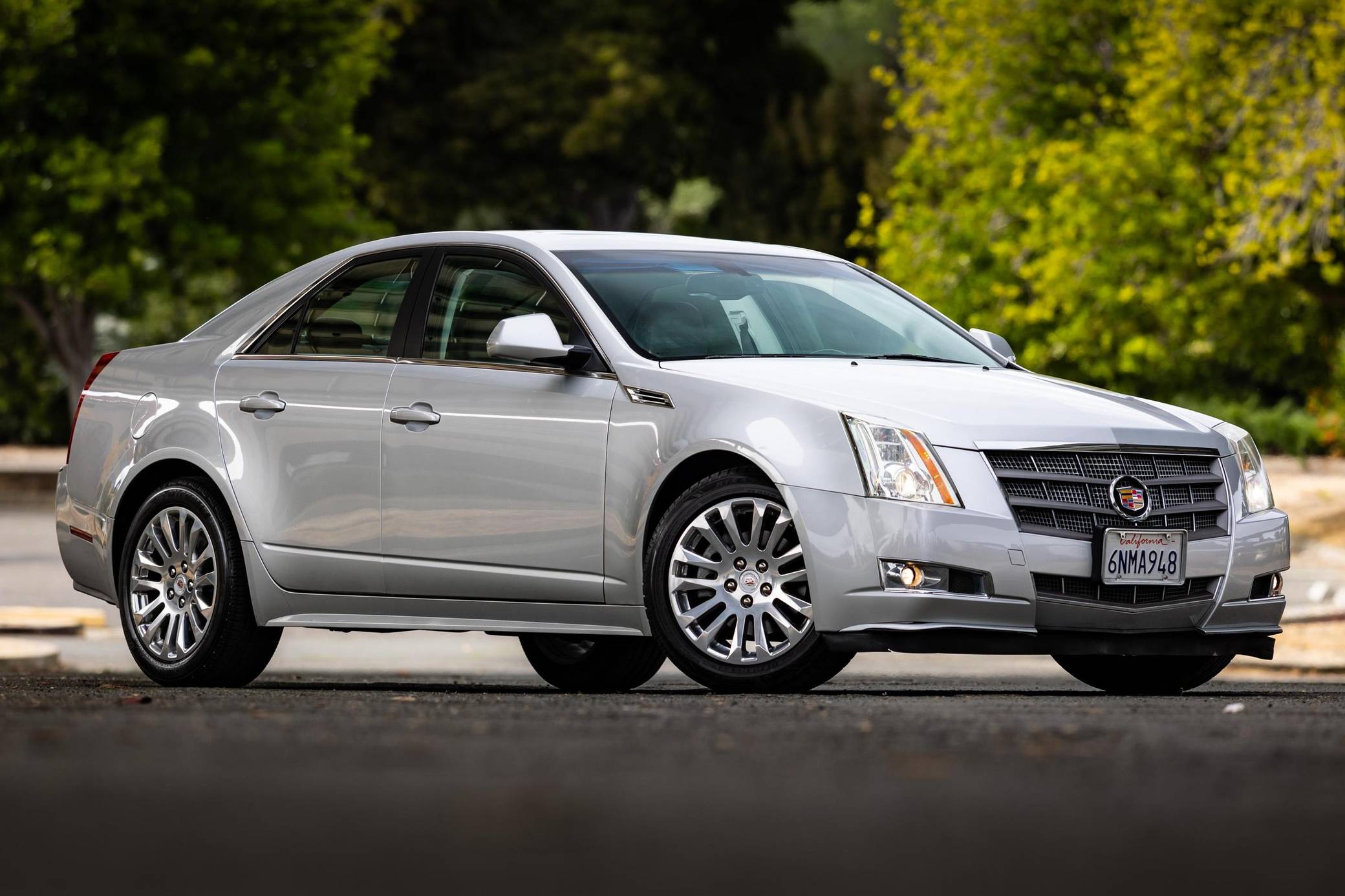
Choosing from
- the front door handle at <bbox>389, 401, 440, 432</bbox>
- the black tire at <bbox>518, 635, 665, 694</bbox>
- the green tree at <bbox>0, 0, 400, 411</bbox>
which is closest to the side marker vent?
the front door handle at <bbox>389, 401, 440, 432</bbox>

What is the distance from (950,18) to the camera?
116ft

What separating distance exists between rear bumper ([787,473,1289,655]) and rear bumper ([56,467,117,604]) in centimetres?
337

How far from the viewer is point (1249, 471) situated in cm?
865

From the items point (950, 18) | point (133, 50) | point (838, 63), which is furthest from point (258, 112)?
point (838, 63)

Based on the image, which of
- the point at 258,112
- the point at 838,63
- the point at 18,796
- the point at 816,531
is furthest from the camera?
the point at 838,63

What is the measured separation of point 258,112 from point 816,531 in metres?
26.7

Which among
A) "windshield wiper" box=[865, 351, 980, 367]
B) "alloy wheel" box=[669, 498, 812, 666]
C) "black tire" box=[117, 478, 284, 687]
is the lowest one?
"black tire" box=[117, 478, 284, 687]

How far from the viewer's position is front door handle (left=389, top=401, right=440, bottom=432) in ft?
28.6

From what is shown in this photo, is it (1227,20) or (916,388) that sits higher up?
(1227,20)

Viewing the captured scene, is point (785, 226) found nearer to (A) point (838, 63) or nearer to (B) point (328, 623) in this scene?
(A) point (838, 63)

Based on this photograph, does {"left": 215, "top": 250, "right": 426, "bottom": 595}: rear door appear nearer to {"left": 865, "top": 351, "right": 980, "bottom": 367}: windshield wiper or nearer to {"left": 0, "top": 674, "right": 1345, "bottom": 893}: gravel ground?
{"left": 0, "top": 674, "right": 1345, "bottom": 893}: gravel ground

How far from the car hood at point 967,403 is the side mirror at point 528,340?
0.39 m

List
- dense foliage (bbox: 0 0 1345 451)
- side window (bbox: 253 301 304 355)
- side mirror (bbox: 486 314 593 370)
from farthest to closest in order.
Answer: dense foliage (bbox: 0 0 1345 451) < side window (bbox: 253 301 304 355) < side mirror (bbox: 486 314 593 370)

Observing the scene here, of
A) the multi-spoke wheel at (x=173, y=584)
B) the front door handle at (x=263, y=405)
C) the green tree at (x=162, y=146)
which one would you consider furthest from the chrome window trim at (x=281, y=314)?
the green tree at (x=162, y=146)
